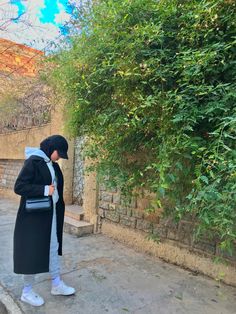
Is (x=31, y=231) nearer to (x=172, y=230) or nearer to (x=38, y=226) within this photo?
(x=38, y=226)

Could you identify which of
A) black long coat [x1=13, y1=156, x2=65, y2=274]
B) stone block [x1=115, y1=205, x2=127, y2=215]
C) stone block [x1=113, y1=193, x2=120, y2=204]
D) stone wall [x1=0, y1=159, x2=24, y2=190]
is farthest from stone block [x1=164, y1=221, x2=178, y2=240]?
stone wall [x1=0, y1=159, x2=24, y2=190]

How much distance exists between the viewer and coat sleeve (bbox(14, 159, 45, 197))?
307cm

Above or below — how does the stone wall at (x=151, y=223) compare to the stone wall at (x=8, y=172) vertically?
below

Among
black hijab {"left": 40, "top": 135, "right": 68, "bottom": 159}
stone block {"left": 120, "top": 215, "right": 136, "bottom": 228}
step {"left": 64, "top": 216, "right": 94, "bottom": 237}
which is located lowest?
step {"left": 64, "top": 216, "right": 94, "bottom": 237}

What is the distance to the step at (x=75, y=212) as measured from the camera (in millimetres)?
5969

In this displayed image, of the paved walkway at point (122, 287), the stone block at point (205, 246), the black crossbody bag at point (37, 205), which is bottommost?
the paved walkway at point (122, 287)

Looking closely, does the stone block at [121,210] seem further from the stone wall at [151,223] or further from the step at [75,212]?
the step at [75,212]

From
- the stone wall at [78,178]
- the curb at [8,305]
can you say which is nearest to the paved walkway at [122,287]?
the curb at [8,305]

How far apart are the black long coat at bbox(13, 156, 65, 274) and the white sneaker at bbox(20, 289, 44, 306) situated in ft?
0.90

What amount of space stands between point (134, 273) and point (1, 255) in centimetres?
218

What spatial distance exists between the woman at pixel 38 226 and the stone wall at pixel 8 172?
681cm

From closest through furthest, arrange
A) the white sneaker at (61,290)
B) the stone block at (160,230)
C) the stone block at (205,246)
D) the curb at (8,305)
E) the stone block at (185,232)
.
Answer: the curb at (8,305) → the white sneaker at (61,290) → the stone block at (205,246) → the stone block at (185,232) → the stone block at (160,230)

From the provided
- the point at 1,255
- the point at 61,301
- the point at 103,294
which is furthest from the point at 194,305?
the point at 1,255

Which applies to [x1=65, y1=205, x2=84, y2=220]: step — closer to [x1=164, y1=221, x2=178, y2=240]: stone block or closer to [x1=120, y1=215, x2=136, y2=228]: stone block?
[x1=120, y1=215, x2=136, y2=228]: stone block
